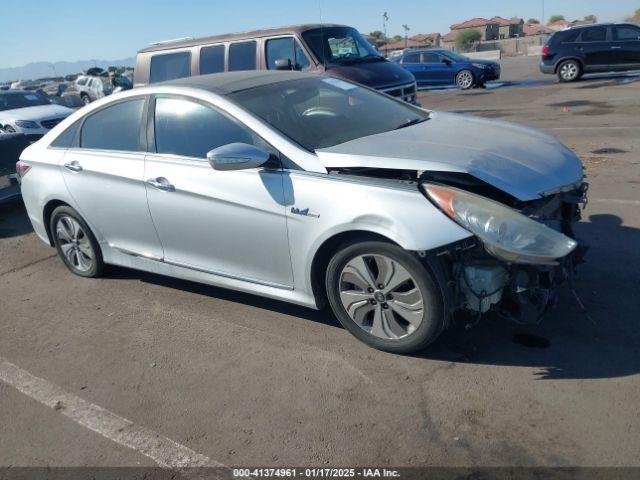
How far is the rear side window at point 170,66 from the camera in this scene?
414 inches

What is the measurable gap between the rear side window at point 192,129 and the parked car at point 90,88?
2694cm

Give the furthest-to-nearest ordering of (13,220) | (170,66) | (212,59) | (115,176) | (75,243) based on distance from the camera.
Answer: (170,66) < (212,59) < (13,220) < (75,243) < (115,176)

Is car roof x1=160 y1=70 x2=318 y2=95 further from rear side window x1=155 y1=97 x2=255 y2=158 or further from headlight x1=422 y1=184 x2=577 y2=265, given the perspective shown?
headlight x1=422 y1=184 x2=577 y2=265

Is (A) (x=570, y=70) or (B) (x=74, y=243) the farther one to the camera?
(A) (x=570, y=70)

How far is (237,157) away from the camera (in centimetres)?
357

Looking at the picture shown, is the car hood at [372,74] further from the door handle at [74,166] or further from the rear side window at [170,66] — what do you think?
the door handle at [74,166]

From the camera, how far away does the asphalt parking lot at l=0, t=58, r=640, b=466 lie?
278cm

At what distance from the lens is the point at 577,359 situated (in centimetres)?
329

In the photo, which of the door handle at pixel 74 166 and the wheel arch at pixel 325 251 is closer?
the wheel arch at pixel 325 251

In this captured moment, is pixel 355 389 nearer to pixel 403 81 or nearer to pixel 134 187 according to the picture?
pixel 134 187

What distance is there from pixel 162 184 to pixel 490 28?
101m

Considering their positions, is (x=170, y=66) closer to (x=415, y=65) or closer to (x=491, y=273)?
(x=491, y=273)

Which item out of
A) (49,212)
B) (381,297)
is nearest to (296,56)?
(49,212)

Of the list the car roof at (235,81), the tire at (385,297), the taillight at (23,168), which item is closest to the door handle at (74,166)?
the taillight at (23,168)
